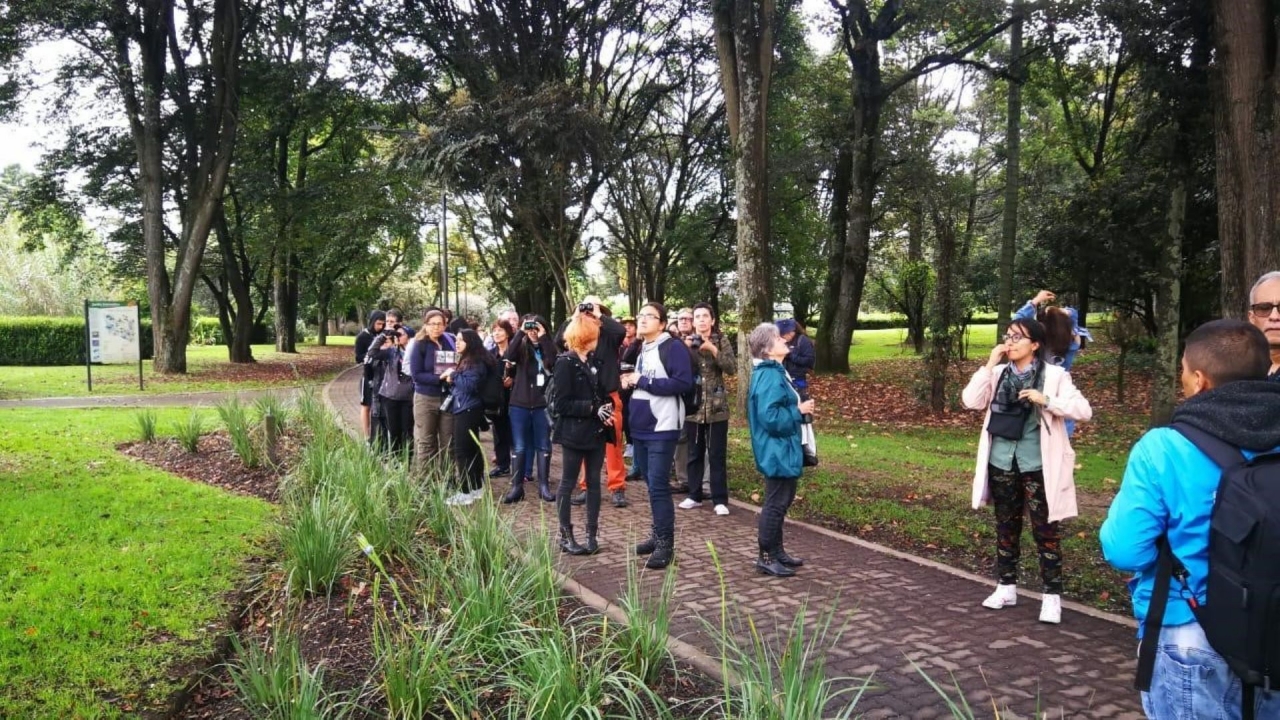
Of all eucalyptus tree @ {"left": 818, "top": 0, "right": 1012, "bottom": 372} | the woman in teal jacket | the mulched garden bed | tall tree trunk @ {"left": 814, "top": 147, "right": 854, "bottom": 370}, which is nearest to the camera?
the mulched garden bed

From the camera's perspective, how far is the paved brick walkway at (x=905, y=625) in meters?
3.87

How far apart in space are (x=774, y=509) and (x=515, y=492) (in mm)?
3312

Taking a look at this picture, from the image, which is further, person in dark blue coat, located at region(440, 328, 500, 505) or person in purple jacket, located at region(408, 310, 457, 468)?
person in purple jacket, located at region(408, 310, 457, 468)

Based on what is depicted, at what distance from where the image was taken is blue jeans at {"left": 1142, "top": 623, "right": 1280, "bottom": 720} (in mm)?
2301

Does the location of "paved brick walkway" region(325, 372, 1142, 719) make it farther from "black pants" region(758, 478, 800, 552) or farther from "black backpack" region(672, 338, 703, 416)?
"black backpack" region(672, 338, 703, 416)

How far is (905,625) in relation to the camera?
473cm

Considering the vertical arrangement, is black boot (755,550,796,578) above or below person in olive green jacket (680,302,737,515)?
below

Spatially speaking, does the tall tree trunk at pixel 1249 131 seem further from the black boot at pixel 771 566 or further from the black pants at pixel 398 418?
the black pants at pixel 398 418

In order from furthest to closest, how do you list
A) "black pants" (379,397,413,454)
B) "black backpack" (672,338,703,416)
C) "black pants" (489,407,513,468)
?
"black pants" (489,407,513,468) → "black pants" (379,397,413,454) → "black backpack" (672,338,703,416)

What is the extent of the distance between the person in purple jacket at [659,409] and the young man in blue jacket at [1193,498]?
3.65 metres

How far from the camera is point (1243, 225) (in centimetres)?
815

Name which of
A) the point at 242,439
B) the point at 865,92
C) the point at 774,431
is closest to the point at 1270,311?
the point at 774,431

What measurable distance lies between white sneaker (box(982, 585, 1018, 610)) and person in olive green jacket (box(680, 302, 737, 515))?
2.89m

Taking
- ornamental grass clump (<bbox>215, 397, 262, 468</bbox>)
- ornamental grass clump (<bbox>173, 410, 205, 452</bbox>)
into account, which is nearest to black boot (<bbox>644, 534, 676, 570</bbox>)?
ornamental grass clump (<bbox>215, 397, 262, 468</bbox>)
